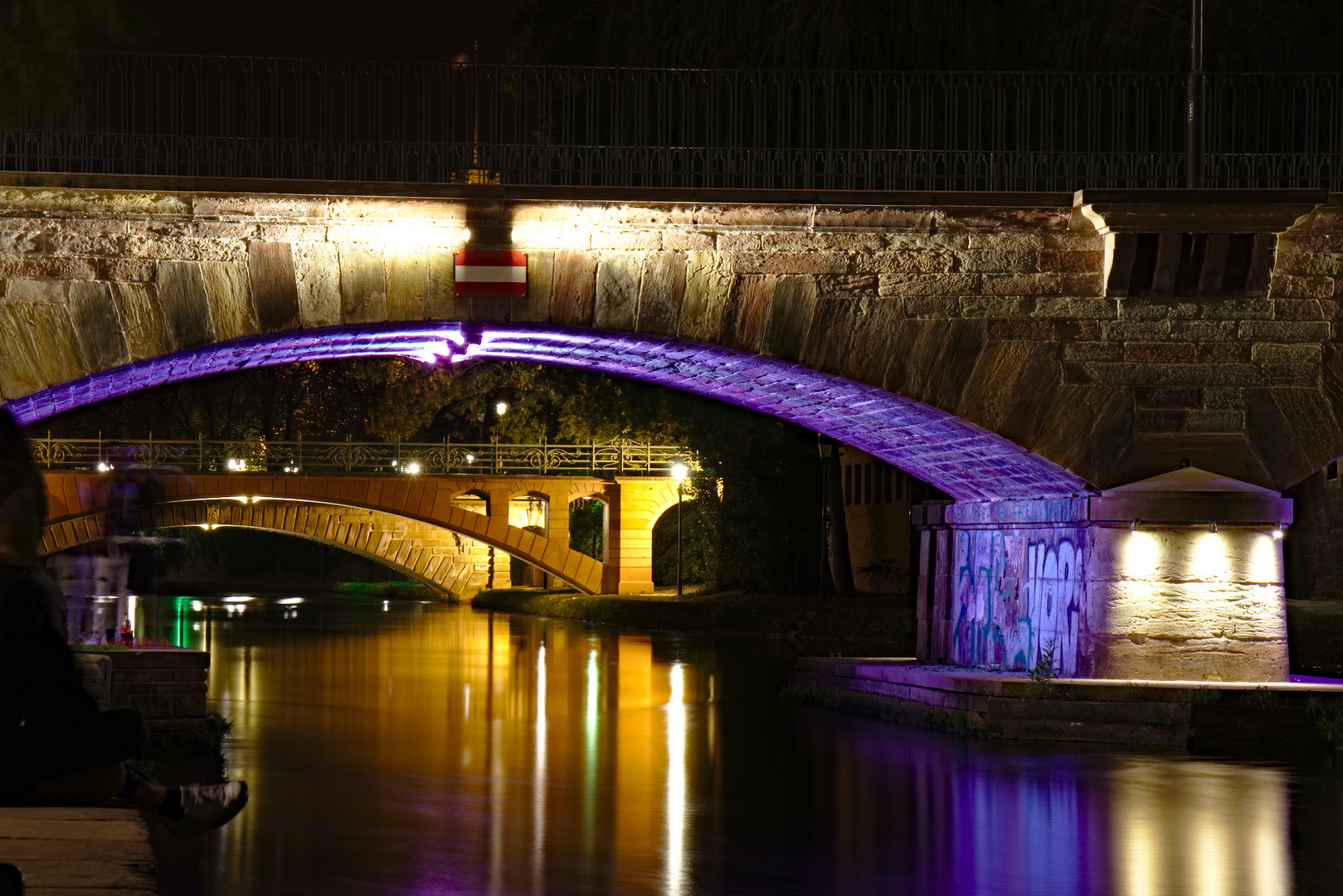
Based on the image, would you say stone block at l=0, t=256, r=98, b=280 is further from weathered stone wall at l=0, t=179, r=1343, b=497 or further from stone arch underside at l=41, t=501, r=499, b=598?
stone arch underside at l=41, t=501, r=499, b=598

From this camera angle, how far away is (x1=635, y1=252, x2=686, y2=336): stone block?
14.6m

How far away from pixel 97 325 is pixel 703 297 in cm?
482

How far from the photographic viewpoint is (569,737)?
56.3ft

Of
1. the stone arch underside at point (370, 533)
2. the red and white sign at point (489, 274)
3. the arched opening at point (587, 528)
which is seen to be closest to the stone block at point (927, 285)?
the red and white sign at point (489, 274)

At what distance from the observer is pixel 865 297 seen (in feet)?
49.0

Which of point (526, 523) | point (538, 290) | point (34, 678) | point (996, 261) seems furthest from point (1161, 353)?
point (526, 523)

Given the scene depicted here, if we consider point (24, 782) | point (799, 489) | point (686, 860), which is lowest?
point (686, 860)

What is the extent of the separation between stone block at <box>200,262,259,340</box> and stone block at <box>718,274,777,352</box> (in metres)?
3.83

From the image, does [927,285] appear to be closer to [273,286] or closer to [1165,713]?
[1165,713]

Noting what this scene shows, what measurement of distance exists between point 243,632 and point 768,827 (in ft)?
102

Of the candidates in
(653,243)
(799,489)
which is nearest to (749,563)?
(799,489)

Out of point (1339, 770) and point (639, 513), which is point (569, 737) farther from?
point (639, 513)

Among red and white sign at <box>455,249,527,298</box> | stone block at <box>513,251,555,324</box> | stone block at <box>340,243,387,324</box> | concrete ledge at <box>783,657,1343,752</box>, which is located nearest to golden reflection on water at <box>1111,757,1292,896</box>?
concrete ledge at <box>783,657,1343,752</box>

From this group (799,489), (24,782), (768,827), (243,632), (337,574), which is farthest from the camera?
(337,574)
